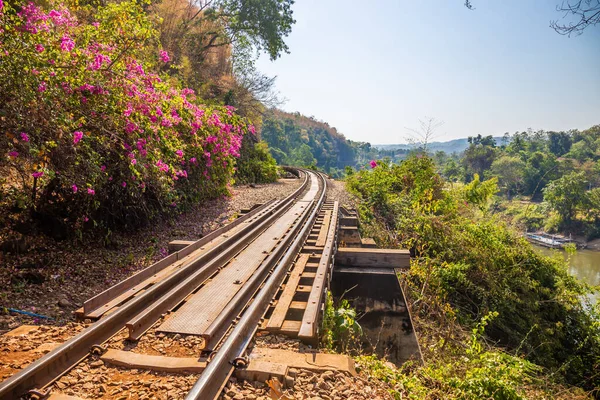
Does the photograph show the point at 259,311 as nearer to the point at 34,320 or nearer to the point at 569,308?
the point at 34,320

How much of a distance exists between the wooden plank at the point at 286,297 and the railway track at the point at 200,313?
11 mm

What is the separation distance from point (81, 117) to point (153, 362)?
4303 millimetres

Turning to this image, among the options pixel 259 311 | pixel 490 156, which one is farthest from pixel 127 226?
pixel 490 156

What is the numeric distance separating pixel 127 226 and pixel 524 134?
13103 centimetres

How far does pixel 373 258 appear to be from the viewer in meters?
6.34

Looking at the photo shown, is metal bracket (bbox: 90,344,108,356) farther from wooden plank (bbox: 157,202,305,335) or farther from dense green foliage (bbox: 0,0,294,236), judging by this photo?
Result: dense green foliage (bbox: 0,0,294,236)

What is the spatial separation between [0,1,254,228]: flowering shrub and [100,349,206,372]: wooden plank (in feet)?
8.75

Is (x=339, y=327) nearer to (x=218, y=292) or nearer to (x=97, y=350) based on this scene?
(x=218, y=292)

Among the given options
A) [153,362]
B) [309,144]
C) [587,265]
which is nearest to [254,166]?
[153,362]

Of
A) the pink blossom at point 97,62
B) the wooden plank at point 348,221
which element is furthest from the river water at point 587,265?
the pink blossom at point 97,62

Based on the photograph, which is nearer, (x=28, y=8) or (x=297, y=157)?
(x=28, y=8)

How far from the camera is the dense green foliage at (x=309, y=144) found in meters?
92.8

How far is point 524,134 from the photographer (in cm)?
11131

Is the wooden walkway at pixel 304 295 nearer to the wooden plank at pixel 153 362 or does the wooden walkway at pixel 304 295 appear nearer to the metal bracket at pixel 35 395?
the wooden plank at pixel 153 362
